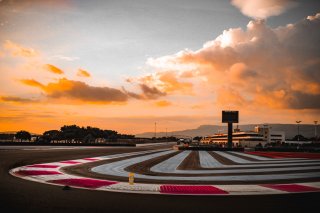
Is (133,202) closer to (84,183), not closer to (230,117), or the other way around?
(84,183)

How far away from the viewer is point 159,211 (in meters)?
6.14

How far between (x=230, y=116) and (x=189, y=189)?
48.6m

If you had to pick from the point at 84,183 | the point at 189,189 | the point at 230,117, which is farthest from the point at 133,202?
the point at 230,117

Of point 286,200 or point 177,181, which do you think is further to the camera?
point 177,181

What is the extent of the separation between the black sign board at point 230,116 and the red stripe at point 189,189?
47.7 meters

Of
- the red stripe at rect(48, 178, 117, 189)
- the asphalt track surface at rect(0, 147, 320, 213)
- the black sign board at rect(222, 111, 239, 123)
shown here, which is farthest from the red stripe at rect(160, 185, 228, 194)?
the black sign board at rect(222, 111, 239, 123)

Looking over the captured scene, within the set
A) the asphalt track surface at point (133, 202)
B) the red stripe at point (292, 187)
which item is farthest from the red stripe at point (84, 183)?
the red stripe at point (292, 187)

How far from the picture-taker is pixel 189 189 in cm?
898

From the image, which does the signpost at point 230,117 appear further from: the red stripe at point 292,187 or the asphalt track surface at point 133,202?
the asphalt track surface at point 133,202

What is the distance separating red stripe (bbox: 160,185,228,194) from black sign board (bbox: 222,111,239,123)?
156 ft

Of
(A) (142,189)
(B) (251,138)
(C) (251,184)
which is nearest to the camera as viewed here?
(A) (142,189)

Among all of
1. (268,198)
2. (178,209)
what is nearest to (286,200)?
(268,198)

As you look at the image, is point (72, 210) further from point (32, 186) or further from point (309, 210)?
point (309, 210)

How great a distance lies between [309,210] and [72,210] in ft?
17.0
